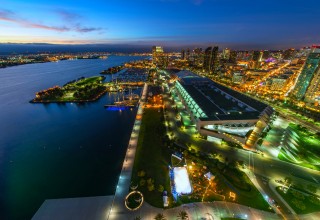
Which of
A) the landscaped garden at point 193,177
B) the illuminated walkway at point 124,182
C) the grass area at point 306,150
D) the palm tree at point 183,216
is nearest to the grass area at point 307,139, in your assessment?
the grass area at point 306,150

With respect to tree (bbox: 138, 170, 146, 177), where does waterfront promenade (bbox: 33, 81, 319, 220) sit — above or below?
below

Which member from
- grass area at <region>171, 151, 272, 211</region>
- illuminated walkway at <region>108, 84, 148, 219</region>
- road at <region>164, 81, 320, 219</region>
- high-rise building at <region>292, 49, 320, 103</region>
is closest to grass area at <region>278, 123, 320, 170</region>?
road at <region>164, 81, 320, 219</region>

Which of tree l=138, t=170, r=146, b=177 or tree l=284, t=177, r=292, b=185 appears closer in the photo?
tree l=284, t=177, r=292, b=185

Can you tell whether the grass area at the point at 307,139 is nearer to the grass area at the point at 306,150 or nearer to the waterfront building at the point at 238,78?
the grass area at the point at 306,150

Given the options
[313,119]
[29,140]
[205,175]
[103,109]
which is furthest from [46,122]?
[313,119]

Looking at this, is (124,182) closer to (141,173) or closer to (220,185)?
(141,173)

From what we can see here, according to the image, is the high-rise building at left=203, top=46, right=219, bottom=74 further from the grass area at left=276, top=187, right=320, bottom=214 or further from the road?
the grass area at left=276, top=187, right=320, bottom=214

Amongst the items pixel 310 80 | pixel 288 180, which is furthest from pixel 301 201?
pixel 310 80
